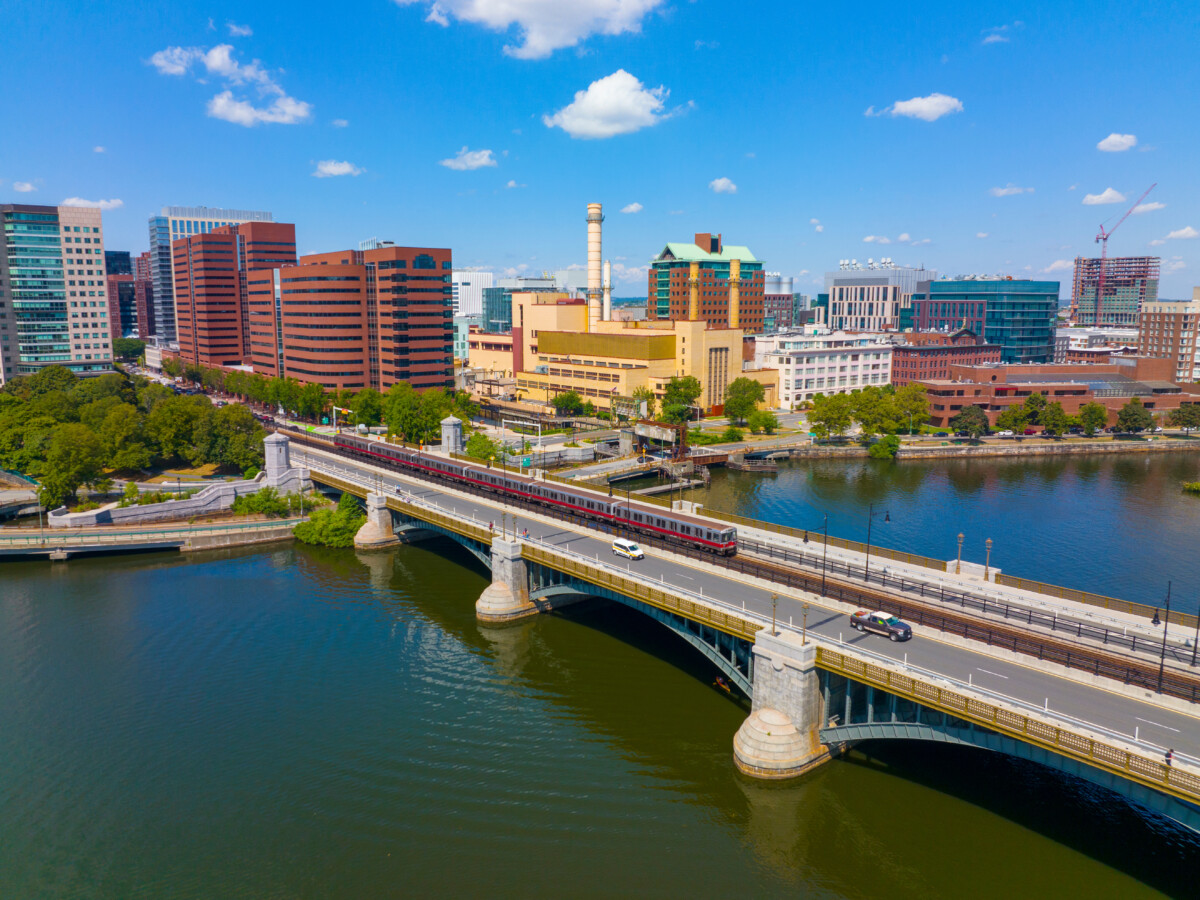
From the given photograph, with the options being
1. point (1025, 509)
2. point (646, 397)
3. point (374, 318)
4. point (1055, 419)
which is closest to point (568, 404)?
point (646, 397)

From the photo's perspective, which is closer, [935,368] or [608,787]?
[608,787]

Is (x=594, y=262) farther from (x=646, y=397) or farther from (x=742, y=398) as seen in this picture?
(x=742, y=398)

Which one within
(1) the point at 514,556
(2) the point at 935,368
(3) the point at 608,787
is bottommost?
(3) the point at 608,787

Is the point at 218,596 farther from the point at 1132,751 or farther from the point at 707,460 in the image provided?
the point at 707,460

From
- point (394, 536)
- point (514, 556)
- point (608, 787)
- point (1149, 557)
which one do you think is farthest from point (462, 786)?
point (1149, 557)

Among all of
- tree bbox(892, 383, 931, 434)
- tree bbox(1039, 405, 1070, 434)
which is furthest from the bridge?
tree bbox(1039, 405, 1070, 434)

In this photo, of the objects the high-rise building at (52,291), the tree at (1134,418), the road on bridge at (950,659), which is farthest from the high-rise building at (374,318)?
the tree at (1134,418)
